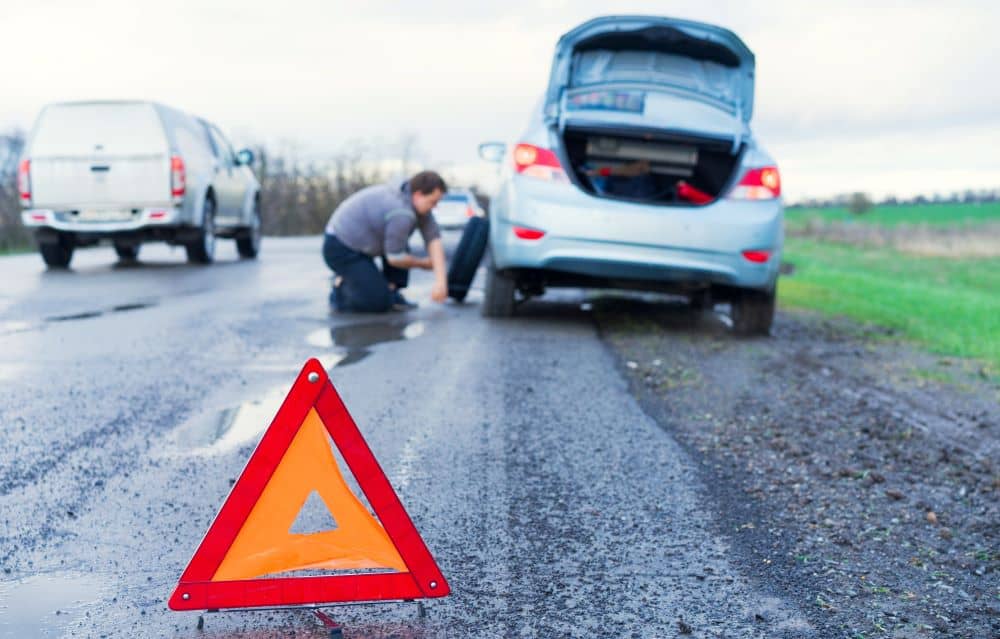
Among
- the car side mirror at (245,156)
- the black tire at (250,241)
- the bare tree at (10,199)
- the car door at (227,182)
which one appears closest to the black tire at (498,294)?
the car door at (227,182)

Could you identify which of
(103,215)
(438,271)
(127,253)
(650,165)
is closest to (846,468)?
(438,271)

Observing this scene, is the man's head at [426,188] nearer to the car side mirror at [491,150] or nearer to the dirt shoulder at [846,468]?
the car side mirror at [491,150]

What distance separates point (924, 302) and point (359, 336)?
999cm

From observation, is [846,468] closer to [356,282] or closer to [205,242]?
[356,282]

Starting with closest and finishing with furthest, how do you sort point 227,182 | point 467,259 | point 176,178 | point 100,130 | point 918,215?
point 467,259
point 176,178
point 100,130
point 227,182
point 918,215

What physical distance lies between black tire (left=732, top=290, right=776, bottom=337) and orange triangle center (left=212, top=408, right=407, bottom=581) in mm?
6593

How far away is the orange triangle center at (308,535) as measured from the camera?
300 centimetres

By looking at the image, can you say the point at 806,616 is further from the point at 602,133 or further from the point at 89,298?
the point at 89,298

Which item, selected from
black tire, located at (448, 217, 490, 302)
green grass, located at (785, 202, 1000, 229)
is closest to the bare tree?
black tire, located at (448, 217, 490, 302)

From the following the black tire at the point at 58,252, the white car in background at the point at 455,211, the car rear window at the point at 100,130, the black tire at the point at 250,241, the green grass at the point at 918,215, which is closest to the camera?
the car rear window at the point at 100,130

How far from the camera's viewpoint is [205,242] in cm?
1598

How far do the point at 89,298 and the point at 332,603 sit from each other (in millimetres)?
8677

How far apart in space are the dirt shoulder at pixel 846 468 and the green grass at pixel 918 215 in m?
49.3

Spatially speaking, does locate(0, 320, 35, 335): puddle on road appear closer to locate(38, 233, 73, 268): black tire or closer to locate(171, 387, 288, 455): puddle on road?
locate(171, 387, 288, 455): puddle on road
